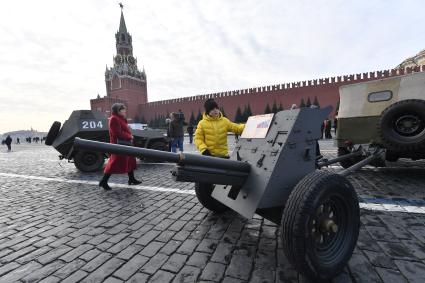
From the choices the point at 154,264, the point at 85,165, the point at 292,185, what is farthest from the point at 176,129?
the point at 292,185

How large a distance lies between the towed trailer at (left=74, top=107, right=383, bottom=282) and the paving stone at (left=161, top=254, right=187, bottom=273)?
0.70 metres

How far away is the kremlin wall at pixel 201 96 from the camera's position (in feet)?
139

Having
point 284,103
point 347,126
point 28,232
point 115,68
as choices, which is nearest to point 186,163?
point 28,232

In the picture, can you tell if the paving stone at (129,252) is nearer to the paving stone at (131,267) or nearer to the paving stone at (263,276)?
the paving stone at (131,267)

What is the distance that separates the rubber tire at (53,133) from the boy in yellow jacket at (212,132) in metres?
5.81

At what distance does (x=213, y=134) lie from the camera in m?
3.65

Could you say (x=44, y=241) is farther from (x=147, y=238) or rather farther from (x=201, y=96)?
(x=201, y=96)

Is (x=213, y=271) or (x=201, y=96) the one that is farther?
(x=201, y=96)

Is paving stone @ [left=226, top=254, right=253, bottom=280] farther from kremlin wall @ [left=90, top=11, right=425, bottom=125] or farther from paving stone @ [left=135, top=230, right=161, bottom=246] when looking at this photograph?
kremlin wall @ [left=90, top=11, right=425, bottom=125]

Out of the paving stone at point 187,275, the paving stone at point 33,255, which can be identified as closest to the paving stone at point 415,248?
the paving stone at point 187,275

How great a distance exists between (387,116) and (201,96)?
57.2 meters

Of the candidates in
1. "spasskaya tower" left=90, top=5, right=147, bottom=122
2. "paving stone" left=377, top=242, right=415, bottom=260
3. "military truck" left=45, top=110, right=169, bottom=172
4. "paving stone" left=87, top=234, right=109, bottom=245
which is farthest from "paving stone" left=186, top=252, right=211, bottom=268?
"spasskaya tower" left=90, top=5, right=147, bottom=122

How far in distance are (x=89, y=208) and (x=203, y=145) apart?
213 centimetres

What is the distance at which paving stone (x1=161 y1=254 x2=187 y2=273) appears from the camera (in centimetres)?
228
